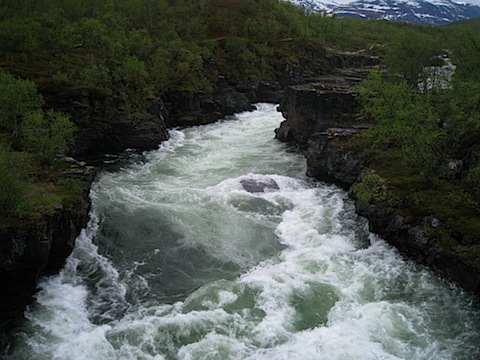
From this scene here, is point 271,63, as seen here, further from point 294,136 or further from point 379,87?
point 379,87

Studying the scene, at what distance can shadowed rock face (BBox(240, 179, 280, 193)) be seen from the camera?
147 feet

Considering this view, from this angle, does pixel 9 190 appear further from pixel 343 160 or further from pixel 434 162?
pixel 343 160

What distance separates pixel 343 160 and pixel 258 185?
8.76 metres

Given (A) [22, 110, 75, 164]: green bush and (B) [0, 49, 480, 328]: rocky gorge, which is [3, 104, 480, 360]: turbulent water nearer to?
(B) [0, 49, 480, 328]: rocky gorge

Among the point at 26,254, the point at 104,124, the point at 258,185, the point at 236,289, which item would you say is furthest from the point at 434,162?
the point at 104,124

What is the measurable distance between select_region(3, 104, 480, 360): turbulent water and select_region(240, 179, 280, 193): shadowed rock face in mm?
660

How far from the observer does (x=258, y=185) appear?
45.5 meters

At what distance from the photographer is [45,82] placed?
176 ft

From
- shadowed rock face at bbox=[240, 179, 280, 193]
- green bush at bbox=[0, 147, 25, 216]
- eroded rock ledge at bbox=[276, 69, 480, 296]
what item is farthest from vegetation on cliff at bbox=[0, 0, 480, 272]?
shadowed rock face at bbox=[240, 179, 280, 193]

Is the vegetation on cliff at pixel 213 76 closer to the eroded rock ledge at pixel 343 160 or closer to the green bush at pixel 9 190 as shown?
the green bush at pixel 9 190

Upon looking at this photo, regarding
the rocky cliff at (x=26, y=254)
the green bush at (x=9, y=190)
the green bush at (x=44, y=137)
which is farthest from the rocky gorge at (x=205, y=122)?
the green bush at (x=44, y=137)

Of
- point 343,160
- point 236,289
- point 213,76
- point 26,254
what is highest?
point 213,76

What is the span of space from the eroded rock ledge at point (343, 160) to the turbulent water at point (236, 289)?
0.96m

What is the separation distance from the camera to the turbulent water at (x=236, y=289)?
23391 mm
